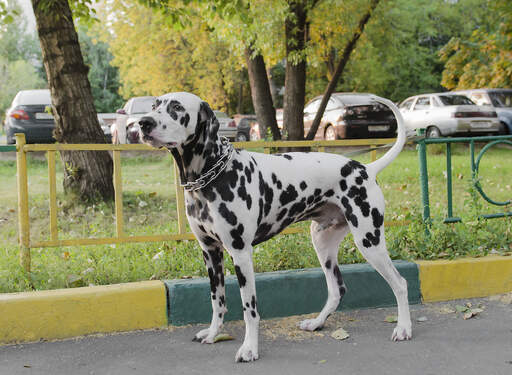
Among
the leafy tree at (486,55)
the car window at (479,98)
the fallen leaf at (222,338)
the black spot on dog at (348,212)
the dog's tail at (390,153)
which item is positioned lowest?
the fallen leaf at (222,338)

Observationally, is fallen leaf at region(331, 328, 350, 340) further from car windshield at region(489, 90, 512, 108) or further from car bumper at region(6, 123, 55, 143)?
car windshield at region(489, 90, 512, 108)

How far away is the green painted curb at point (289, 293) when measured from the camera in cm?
421

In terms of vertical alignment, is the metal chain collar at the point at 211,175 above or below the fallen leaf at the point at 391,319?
above

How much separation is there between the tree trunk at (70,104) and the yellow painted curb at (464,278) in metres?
4.62

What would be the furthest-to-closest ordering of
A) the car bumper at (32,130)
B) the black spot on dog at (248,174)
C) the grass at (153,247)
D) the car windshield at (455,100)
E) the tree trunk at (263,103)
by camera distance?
the car windshield at (455,100), the car bumper at (32,130), the tree trunk at (263,103), the grass at (153,247), the black spot on dog at (248,174)

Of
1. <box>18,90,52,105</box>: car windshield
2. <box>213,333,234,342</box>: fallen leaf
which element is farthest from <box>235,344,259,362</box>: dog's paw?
<box>18,90,52,105</box>: car windshield

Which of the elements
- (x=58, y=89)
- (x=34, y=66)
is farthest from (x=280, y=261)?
(x=34, y=66)

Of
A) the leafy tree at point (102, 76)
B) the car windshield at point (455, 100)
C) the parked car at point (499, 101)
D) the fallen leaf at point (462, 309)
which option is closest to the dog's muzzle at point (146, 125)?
the fallen leaf at point (462, 309)

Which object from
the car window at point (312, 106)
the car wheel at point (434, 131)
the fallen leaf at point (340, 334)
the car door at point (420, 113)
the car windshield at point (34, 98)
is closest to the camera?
the fallen leaf at point (340, 334)

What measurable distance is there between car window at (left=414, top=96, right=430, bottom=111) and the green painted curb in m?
14.5

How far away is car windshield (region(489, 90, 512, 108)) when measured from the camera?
17766mm

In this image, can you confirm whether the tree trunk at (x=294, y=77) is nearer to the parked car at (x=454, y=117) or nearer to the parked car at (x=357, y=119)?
the parked car at (x=357, y=119)

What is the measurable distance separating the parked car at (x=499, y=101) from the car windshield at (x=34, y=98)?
1305cm

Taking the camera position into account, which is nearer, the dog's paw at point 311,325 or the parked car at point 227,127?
the dog's paw at point 311,325
